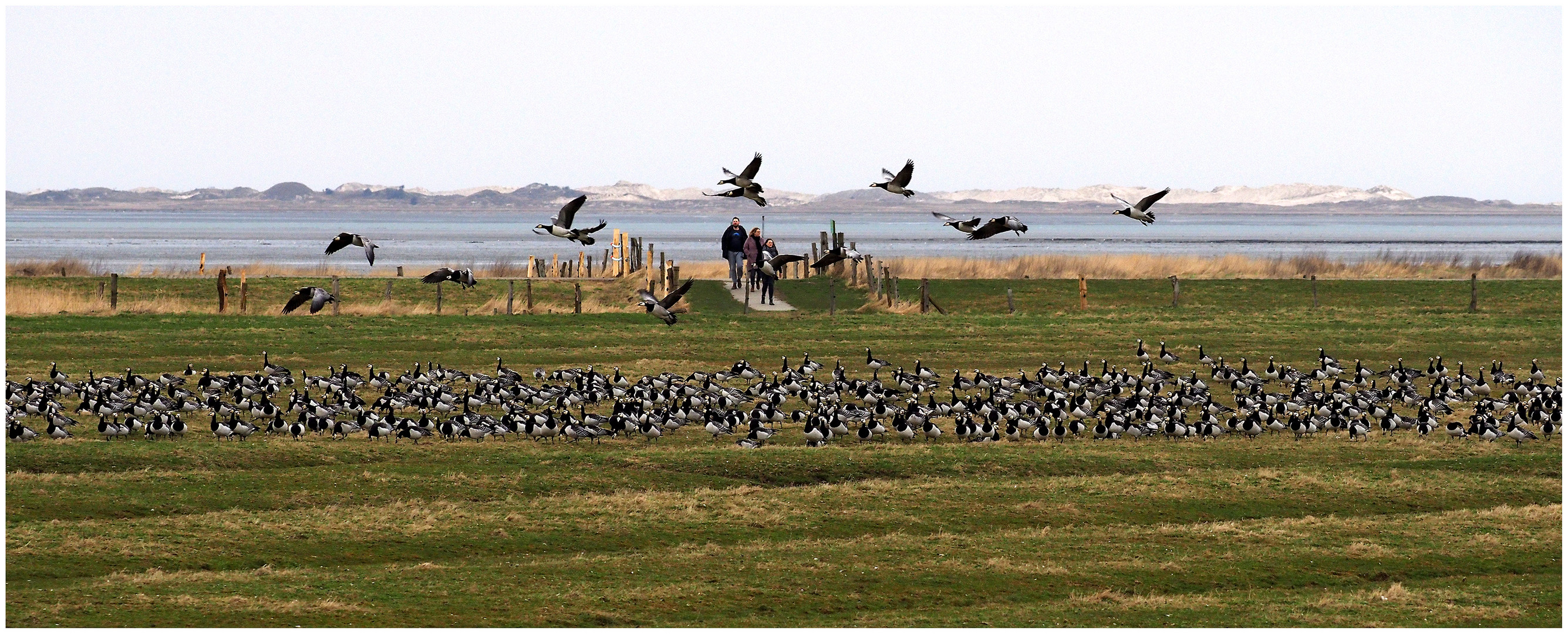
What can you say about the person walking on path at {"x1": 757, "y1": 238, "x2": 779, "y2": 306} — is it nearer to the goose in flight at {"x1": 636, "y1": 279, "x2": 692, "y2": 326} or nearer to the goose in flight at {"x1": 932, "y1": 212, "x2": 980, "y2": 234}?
the goose in flight at {"x1": 636, "y1": 279, "x2": 692, "y2": 326}

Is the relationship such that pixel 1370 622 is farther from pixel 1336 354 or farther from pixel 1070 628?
pixel 1336 354

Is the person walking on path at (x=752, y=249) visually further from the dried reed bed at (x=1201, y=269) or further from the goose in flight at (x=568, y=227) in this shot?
the goose in flight at (x=568, y=227)

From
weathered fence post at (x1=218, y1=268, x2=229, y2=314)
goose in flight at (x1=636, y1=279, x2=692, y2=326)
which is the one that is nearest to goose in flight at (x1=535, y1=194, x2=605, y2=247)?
goose in flight at (x1=636, y1=279, x2=692, y2=326)

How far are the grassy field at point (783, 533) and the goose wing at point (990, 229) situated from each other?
3439mm

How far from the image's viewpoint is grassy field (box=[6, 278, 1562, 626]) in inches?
624

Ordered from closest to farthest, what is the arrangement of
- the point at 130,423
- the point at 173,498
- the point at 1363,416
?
the point at 173,498 → the point at 130,423 → the point at 1363,416

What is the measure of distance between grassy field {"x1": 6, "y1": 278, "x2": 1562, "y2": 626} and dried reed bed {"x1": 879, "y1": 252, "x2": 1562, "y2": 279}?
39.3 meters

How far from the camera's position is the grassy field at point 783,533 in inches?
624

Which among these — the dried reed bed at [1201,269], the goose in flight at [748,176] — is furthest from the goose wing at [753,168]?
the dried reed bed at [1201,269]

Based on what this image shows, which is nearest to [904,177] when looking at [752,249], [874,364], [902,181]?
[902,181]

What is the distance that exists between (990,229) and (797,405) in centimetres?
1078

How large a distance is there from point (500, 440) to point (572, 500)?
5.48m

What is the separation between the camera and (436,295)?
53.9 metres

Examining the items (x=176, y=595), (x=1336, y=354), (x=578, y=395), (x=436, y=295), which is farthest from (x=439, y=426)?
(x=436, y=295)
